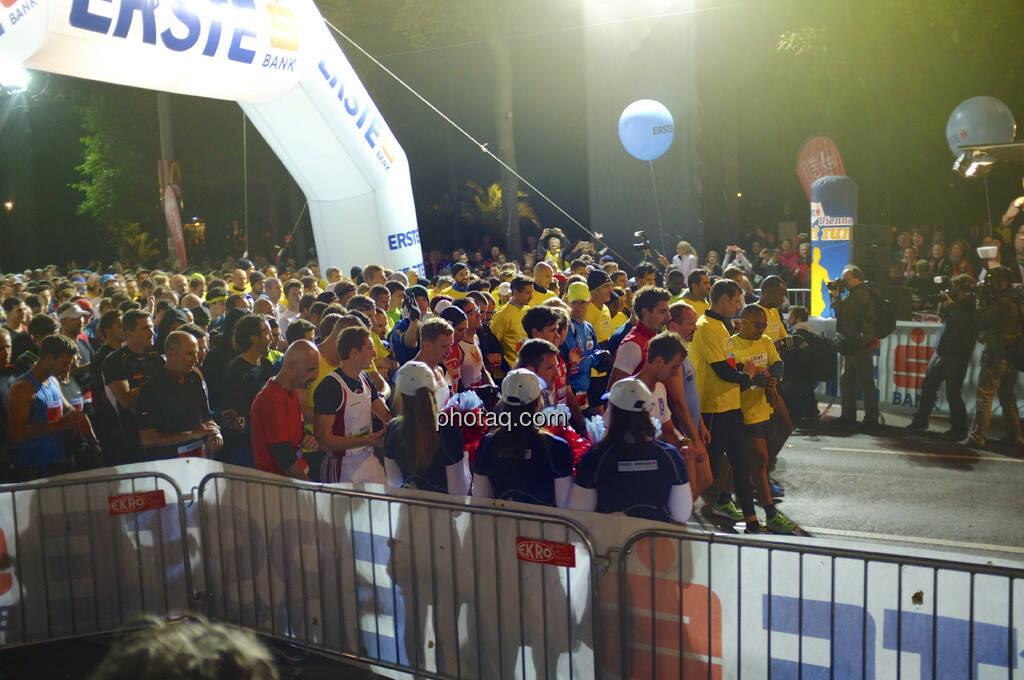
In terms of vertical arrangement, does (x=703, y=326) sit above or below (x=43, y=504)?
above

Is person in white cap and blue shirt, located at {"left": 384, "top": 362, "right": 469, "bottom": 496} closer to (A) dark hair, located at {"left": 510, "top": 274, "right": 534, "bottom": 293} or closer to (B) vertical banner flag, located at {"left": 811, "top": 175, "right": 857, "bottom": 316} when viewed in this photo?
(A) dark hair, located at {"left": 510, "top": 274, "right": 534, "bottom": 293}

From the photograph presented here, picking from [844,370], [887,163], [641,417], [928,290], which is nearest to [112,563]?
[641,417]

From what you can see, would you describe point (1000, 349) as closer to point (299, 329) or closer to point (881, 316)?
point (881, 316)

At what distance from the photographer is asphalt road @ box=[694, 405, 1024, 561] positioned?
7348 millimetres

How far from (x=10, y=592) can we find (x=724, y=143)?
78.0ft

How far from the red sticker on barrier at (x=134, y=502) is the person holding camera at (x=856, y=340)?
8338 mm

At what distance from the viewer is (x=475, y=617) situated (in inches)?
183

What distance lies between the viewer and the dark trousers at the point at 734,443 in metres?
7.14

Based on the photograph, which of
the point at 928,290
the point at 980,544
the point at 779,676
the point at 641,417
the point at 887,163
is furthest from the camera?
the point at 887,163

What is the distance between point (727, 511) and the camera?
778cm

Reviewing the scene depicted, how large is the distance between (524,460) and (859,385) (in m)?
8.23

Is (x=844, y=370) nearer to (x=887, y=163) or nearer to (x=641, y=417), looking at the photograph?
(x=641, y=417)

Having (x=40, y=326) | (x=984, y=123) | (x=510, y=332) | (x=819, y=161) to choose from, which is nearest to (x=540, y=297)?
(x=510, y=332)

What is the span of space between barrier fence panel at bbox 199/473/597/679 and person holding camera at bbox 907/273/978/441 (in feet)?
24.6
